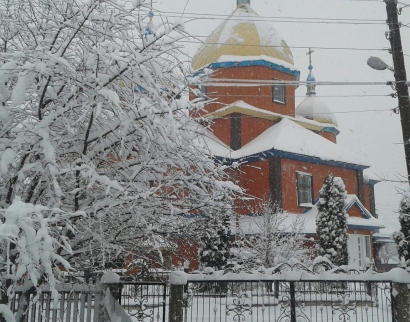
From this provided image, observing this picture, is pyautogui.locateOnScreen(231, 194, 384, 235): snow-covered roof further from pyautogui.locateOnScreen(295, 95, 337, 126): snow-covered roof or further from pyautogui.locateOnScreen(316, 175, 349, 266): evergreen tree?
pyautogui.locateOnScreen(295, 95, 337, 126): snow-covered roof

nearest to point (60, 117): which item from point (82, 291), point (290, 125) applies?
point (82, 291)

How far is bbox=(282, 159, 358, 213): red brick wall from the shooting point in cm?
2120

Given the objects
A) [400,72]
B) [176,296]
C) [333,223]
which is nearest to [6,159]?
[176,296]

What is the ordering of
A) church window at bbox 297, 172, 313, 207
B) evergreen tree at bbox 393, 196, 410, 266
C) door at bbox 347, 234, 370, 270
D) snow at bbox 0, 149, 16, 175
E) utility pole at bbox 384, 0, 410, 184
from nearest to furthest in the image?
snow at bbox 0, 149, 16, 175
utility pole at bbox 384, 0, 410, 184
evergreen tree at bbox 393, 196, 410, 266
door at bbox 347, 234, 370, 270
church window at bbox 297, 172, 313, 207

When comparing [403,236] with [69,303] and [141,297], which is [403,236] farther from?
[69,303]

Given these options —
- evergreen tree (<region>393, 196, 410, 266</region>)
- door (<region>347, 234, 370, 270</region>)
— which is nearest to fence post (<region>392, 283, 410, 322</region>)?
evergreen tree (<region>393, 196, 410, 266</region>)

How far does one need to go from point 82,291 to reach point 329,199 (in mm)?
14287

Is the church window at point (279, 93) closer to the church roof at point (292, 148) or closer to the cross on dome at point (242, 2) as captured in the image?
the church roof at point (292, 148)

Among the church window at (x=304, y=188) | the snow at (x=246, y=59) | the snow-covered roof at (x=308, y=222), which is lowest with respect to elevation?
the snow-covered roof at (x=308, y=222)

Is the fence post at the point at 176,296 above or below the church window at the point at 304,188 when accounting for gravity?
below

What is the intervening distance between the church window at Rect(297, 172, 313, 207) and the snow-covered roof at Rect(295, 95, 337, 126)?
8.33m

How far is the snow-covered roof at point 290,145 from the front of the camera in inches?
830

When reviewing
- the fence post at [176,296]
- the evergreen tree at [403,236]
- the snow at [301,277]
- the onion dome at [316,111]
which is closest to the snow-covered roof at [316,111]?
the onion dome at [316,111]

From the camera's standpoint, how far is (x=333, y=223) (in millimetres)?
17938
